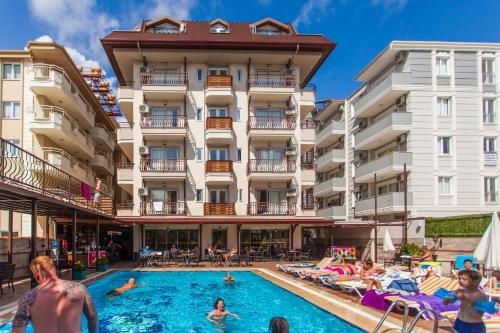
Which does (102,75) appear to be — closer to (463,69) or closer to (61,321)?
(463,69)

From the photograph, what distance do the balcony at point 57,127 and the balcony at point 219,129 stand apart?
31.7ft

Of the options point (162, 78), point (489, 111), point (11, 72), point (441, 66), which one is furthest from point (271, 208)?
point (11, 72)

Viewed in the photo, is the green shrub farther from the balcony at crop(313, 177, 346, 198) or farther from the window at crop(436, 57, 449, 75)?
the balcony at crop(313, 177, 346, 198)

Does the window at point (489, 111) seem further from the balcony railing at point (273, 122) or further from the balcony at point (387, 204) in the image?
the balcony railing at point (273, 122)

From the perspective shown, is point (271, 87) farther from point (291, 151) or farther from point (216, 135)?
point (216, 135)

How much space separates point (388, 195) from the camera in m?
30.5

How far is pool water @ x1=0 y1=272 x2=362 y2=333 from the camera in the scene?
11289mm

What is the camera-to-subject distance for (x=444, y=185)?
30.1 meters

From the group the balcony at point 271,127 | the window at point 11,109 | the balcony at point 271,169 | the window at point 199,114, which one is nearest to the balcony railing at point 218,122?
the window at point 199,114

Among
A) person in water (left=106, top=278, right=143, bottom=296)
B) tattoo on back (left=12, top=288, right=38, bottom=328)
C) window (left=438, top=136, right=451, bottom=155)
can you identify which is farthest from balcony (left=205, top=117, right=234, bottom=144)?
tattoo on back (left=12, top=288, right=38, bottom=328)

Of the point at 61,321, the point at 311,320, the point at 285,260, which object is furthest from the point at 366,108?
the point at 61,321

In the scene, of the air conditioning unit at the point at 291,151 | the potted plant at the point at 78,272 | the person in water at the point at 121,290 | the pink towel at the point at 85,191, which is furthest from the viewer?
the air conditioning unit at the point at 291,151

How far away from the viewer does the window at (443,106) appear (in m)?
30.5

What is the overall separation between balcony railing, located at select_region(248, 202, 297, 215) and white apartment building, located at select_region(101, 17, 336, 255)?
69 mm
